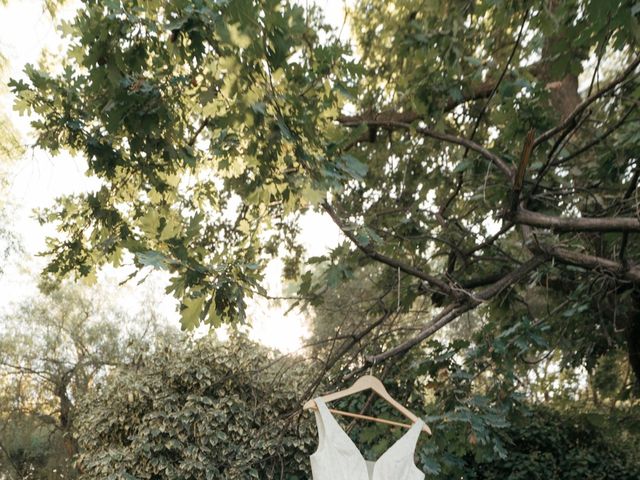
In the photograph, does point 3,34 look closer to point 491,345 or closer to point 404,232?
point 404,232

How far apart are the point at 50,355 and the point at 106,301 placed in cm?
114

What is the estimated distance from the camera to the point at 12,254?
28.4 ft

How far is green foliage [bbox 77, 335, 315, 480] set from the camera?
4.45 m

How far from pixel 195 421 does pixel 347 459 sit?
8.33ft

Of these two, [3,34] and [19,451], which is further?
[19,451]

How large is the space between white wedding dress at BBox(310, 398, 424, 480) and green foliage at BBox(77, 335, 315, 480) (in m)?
2.02

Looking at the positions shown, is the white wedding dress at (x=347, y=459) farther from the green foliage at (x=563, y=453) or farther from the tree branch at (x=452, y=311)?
the green foliage at (x=563, y=453)

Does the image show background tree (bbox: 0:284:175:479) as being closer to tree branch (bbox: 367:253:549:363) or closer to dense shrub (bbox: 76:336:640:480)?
dense shrub (bbox: 76:336:640:480)

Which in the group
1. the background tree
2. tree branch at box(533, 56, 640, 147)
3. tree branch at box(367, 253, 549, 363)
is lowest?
tree branch at box(367, 253, 549, 363)

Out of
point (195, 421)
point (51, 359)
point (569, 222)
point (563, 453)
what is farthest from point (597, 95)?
point (51, 359)

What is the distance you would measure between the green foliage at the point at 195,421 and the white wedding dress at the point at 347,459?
6.62 feet

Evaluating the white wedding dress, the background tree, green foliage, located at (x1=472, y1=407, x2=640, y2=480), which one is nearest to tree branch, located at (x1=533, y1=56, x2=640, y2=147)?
the white wedding dress

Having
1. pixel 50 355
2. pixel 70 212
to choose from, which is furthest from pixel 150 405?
pixel 50 355

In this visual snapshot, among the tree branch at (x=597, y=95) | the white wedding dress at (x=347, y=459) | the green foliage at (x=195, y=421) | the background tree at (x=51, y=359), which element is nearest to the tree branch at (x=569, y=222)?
the tree branch at (x=597, y=95)
